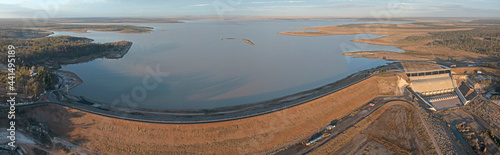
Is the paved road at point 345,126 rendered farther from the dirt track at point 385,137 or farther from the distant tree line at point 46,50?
the distant tree line at point 46,50

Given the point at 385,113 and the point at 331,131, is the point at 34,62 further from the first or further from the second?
the point at 385,113

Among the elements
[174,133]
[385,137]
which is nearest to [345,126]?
[385,137]

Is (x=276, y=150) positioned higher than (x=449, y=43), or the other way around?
(x=449, y=43)

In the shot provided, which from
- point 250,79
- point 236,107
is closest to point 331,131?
point 236,107

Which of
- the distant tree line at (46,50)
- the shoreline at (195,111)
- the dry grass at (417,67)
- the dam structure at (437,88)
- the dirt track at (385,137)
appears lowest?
the dirt track at (385,137)

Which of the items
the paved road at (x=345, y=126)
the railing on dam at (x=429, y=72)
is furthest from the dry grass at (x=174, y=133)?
the railing on dam at (x=429, y=72)

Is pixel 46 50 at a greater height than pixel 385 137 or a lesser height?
greater

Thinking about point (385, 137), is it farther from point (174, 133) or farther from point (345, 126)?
point (174, 133)

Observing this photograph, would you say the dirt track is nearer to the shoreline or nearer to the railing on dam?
the shoreline
